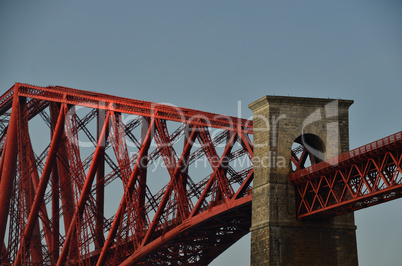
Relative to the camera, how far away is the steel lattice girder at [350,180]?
6162 centimetres

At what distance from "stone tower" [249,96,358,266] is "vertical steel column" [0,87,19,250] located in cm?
3493

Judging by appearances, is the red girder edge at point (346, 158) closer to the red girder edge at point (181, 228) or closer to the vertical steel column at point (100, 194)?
the red girder edge at point (181, 228)

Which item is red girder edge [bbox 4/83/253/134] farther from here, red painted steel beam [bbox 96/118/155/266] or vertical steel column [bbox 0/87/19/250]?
vertical steel column [bbox 0/87/19/250]

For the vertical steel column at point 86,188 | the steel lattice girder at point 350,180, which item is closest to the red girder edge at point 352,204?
the steel lattice girder at point 350,180

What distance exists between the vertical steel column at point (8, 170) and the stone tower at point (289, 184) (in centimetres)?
3493

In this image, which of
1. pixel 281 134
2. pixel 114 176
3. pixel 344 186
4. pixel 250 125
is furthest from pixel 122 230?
pixel 344 186

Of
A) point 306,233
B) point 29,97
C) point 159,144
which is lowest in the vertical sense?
point 306,233

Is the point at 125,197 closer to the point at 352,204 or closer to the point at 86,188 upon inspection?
the point at 86,188

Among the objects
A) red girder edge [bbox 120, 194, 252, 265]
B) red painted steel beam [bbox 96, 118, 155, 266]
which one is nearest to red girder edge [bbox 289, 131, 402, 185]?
red girder edge [bbox 120, 194, 252, 265]

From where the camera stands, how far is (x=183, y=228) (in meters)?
85.4

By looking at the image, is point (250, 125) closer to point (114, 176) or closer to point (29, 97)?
point (114, 176)

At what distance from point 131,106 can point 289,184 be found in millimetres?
23111

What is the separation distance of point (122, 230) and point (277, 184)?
24.5 metres

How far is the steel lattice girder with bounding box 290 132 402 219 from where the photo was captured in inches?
2426
